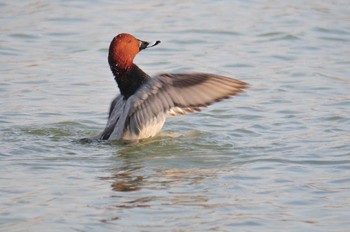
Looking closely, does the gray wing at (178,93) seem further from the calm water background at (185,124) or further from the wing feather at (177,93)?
the calm water background at (185,124)

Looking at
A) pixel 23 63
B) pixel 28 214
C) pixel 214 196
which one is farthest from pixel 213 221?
pixel 23 63

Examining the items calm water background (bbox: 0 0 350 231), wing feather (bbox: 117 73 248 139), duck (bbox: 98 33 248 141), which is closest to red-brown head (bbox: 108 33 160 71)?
duck (bbox: 98 33 248 141)

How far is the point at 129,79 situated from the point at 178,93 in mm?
734

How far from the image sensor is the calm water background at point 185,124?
6625 millimetres

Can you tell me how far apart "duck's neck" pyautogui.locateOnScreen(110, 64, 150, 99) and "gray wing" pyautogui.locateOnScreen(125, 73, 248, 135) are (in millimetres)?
225

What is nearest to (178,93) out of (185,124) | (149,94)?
(149,94)

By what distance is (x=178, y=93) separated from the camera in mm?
8008

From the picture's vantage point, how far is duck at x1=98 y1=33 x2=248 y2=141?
7953 mm

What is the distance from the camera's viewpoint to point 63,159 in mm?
8078

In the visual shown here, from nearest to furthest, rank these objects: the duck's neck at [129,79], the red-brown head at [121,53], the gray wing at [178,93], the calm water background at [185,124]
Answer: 1. the calm water background at [185,124]
2. the gray wing at [178,93]
3. the duck's neck at [129,79]
4. the red-brown head at [121,53]

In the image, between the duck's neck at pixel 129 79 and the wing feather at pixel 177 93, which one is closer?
the wing feather at pixel 177 93

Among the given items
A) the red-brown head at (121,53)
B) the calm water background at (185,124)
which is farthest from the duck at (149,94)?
the calm water background at (185,124)

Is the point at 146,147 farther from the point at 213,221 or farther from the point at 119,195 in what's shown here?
the point at 213,221

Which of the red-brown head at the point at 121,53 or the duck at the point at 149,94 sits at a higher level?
the red-brown head at the point at 121,53
